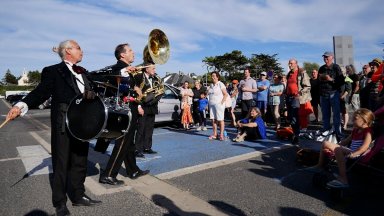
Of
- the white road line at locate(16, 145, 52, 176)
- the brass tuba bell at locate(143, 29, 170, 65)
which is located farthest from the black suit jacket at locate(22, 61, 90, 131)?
the brass tuba bell at locate(143, 29, 170, 65)

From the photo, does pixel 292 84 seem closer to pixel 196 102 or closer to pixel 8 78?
pixel 196 102

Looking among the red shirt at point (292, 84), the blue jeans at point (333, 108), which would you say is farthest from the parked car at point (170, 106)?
the blue jeans at point (333, 108)

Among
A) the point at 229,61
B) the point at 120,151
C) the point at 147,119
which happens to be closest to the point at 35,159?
the point at 147,119

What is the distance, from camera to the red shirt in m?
7.75

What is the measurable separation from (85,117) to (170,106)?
342 inches

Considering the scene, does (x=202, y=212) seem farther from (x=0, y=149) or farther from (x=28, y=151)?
(x=0, y=149)

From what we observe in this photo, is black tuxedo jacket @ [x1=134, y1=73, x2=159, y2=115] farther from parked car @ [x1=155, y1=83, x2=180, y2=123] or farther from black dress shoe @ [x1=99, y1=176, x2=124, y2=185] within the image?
parked car @ [x1=155, y1=83, x2=180, y2=123]

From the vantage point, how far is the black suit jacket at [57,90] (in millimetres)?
3898

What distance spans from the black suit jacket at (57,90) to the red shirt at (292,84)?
5.26 metres

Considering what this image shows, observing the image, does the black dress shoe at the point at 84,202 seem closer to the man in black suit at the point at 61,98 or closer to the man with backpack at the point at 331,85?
the man in black suit at the point at 61,98

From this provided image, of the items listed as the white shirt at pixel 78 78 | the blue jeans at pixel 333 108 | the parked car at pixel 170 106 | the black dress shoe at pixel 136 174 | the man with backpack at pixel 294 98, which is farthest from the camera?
the parked car at pixel 170 106

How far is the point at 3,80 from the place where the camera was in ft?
393

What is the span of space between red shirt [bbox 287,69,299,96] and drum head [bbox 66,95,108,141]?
5.18 metres

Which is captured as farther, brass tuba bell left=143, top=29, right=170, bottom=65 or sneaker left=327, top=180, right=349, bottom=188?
brass tuba bell left=143, top=29, right=170, bottom=65
